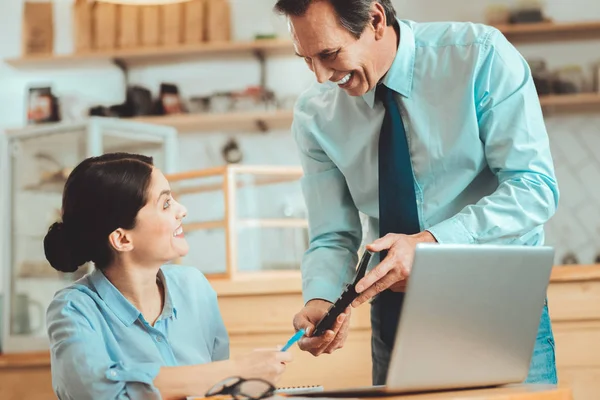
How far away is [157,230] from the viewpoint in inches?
62.8

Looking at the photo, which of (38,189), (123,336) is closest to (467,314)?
(123,336)

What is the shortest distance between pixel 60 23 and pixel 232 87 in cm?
117

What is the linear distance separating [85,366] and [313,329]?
0.38 metres

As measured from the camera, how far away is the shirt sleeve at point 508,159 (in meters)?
1.31

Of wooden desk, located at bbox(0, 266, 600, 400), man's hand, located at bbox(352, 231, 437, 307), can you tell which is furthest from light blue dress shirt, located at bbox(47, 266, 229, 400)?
wooden desk, located at bbox(0, 266, 600, 400)

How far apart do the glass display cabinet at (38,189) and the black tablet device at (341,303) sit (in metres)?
2.70

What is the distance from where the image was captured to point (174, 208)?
163 centimetres

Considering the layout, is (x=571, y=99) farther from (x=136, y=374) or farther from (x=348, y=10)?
(x=136, y=374)

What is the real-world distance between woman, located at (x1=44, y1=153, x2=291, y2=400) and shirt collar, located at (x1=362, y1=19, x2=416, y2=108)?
20.2 inches

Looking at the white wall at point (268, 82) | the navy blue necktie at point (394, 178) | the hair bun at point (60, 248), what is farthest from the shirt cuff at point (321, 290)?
the white wall at point (268, 82)

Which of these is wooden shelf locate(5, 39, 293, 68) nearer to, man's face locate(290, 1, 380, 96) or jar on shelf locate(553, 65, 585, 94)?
jar on shelf locate(553, 65, 585, 94)

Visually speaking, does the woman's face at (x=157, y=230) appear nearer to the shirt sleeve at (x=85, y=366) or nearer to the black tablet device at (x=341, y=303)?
the shirt sleeve at (x=85, y=366)

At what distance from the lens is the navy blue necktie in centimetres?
144

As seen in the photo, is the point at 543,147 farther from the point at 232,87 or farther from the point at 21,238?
the point at 232,87
